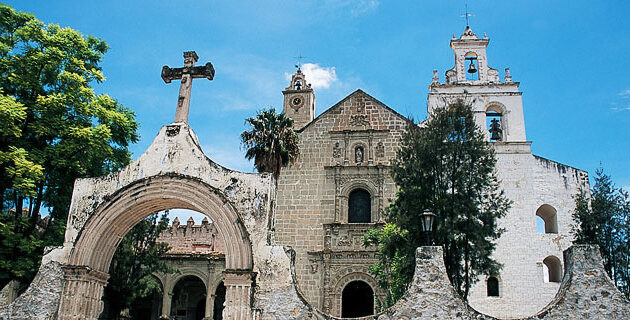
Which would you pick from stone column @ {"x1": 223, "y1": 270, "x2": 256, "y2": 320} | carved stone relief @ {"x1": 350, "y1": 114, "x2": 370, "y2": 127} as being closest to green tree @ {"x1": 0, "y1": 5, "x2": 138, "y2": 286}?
stone column @ {"x1": 223, "y1": 270, "x2": 256, "y2": 320}

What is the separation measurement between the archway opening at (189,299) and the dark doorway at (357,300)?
1069cm

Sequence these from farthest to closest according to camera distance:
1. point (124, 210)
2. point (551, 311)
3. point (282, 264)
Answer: point (124, 210)
point (282, 264)
point (551, 311)

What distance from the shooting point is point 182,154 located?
11961mm

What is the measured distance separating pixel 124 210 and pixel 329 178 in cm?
1139

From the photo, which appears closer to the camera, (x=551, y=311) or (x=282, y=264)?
(x=551, y=311)

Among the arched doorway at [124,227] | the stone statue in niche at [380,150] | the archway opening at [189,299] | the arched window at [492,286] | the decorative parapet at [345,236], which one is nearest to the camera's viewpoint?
the arched doorway at [124,227]

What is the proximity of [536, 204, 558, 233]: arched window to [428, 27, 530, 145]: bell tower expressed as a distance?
267cm

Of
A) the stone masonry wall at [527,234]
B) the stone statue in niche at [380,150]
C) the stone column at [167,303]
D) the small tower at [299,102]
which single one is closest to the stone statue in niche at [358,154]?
the stone statue in niche at [380,150]

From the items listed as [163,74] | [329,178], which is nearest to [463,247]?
[329,178]

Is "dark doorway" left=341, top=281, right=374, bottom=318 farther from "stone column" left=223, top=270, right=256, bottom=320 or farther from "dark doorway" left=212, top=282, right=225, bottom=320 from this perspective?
"stone column" left=223, top=270, right=256, bottom=320

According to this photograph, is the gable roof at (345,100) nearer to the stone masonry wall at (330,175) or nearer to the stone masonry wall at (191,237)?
the stone masonry wall at (330,175)

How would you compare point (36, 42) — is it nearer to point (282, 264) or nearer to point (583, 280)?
point (282, 264)

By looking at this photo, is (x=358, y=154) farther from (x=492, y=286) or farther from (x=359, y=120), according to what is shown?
(x=492, y=286)

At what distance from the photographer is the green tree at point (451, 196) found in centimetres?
1498
